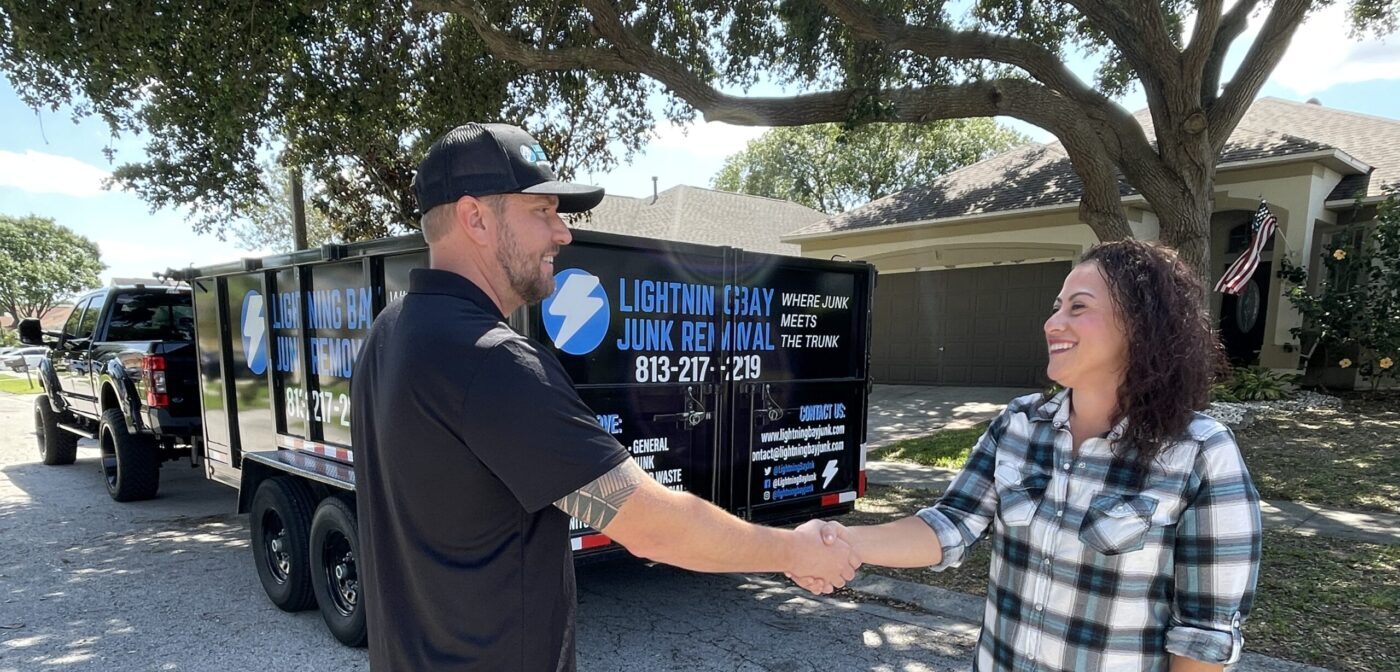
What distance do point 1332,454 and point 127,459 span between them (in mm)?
12517

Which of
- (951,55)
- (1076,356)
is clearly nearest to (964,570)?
(1076,356)

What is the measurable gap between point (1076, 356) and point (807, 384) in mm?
2958

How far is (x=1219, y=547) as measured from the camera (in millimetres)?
1448

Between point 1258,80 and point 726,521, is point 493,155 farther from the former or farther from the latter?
point 1258,80

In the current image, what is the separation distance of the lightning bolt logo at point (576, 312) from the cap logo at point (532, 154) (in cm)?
192

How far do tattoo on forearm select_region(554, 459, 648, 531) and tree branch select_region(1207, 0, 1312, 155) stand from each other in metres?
8.85

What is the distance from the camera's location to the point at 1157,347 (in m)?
1.60

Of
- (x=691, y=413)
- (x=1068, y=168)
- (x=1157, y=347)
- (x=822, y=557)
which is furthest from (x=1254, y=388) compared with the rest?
(x=822, y=557)

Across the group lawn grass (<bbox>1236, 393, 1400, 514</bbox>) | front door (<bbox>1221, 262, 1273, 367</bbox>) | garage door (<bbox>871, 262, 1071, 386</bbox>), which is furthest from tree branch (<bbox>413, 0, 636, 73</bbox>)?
front door (<bbox>1221, 262, 1273, 367</bbox>)

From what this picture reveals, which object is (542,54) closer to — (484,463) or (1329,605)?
(484,463)

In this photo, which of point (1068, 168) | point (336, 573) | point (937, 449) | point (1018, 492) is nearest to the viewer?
point (1018, 492)

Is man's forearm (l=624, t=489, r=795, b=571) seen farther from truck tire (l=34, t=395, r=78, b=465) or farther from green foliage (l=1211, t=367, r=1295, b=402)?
green foliage (l=1211, t=367, r=1295, b=402)

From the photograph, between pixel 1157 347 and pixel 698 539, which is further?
pixel 1157 347

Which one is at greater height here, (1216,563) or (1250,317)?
(1216,563)
